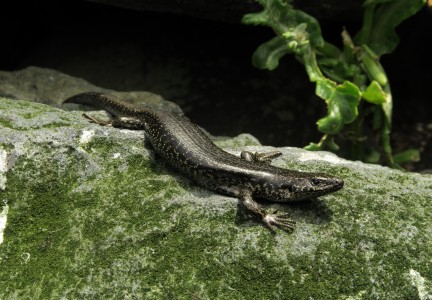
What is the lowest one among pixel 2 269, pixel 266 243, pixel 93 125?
pixel 2 269

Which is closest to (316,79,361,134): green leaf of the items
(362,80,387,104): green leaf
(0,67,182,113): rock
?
(362,80,387,104): green leaf

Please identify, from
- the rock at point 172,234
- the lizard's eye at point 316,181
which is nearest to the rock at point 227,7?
the rock at point 172,234

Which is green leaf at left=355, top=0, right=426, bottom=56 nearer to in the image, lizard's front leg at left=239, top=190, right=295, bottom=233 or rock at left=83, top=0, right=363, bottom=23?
rock at left=83, top=0, right=363, bottom=23

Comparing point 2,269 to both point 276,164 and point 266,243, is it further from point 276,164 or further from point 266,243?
point 276,164

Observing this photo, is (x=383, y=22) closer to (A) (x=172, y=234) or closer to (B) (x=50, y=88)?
(A) (x=172, y=234)

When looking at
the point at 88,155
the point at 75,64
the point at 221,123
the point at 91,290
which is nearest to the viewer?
the point at 91,290

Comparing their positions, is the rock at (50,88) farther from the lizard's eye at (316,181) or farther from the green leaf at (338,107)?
the lizard's eye at (316,181)

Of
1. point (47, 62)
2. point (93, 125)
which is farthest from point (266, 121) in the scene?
point (47, 62)
